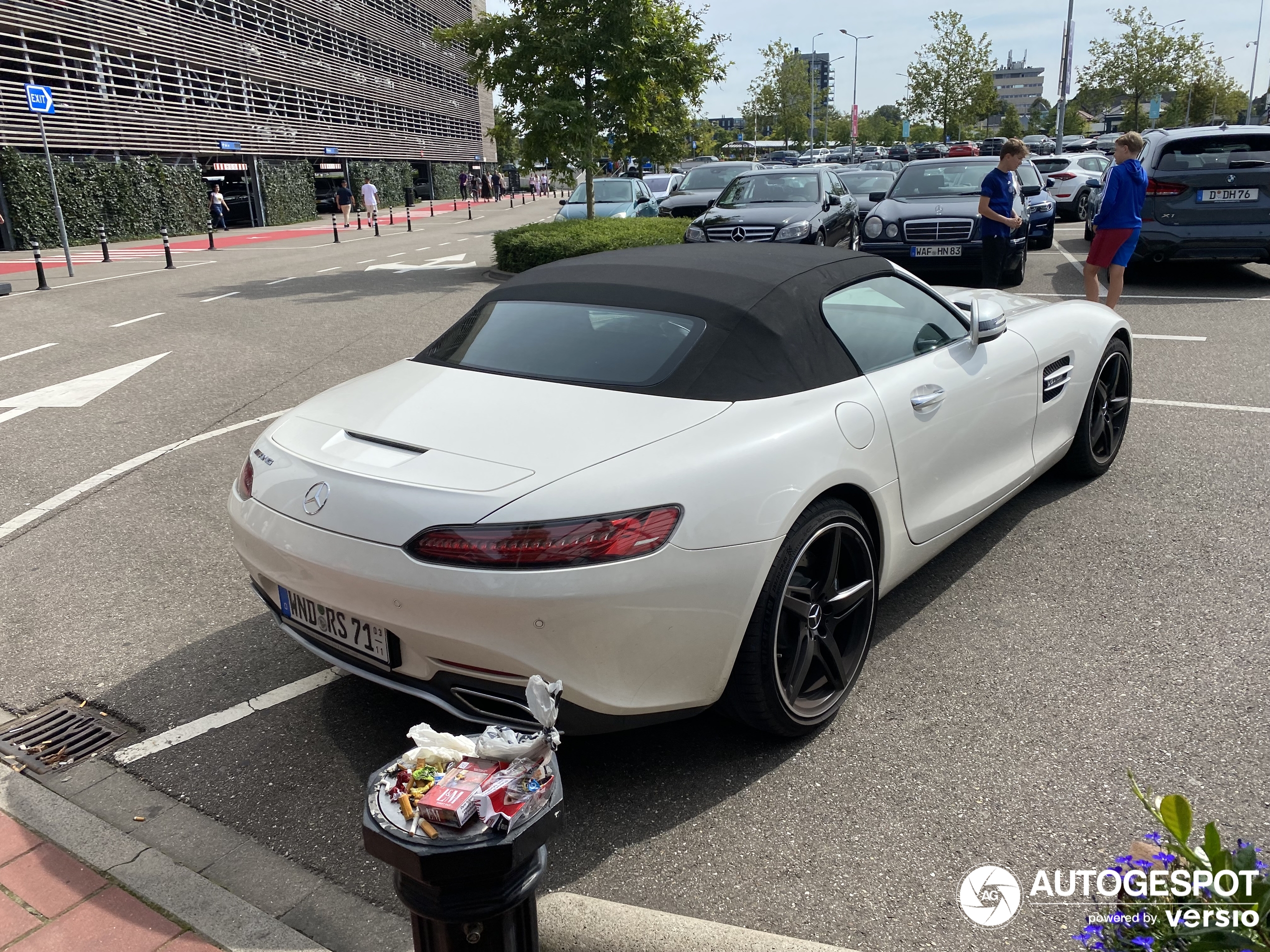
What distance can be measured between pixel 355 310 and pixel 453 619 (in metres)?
11.5

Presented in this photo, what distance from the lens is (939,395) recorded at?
147 inches

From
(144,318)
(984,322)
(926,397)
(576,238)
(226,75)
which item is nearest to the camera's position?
(926,397)

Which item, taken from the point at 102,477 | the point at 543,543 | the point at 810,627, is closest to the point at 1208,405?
the point at 810,627

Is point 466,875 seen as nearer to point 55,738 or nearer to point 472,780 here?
point 472,780

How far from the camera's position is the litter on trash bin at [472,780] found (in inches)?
66.2

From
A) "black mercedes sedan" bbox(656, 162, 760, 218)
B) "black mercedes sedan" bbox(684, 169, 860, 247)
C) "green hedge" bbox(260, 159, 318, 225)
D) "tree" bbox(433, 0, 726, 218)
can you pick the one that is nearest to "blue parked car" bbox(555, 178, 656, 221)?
"black mercedes sedan" bbox(656, 162, 760, 218)

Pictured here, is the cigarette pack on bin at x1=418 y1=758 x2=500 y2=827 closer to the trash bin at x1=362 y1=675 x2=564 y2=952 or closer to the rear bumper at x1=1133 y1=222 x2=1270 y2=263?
the trash bin at x1=362 y1=675 x2=564 y2=952

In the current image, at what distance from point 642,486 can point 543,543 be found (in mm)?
316

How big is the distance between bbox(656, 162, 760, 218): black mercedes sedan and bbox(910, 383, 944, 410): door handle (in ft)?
45.8

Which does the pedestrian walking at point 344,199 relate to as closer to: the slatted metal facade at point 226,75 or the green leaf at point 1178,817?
the slatted metal facade at point 226,75

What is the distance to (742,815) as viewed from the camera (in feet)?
9.50

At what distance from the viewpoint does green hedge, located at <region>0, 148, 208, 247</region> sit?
25.0 m

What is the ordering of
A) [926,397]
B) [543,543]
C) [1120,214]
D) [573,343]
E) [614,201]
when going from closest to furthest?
[543,543] → [573,343] → [926,397] → [1120,214] → [614,201]

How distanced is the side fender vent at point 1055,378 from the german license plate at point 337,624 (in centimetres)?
320
